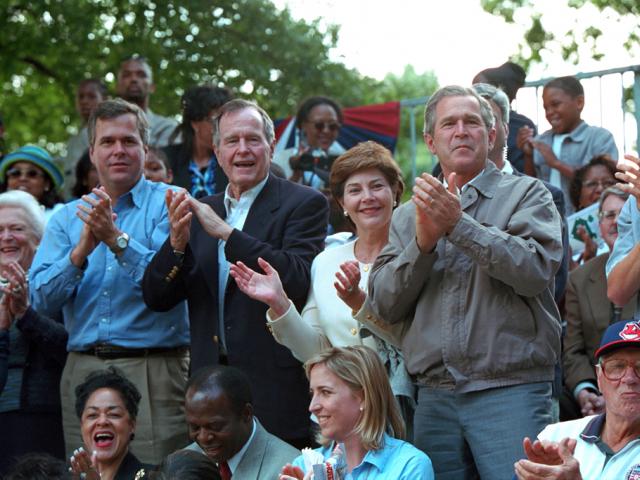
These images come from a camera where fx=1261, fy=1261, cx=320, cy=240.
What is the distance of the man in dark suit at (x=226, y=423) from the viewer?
6.36 metres

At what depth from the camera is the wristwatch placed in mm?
6867

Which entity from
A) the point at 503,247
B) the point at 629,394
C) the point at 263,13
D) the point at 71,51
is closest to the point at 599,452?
the point at 629,394

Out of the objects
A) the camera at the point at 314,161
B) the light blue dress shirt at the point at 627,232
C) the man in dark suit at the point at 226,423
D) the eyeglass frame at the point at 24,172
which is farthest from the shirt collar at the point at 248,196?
the eyeglass frame at the point at 24,172

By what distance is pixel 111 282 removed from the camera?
7066 mm

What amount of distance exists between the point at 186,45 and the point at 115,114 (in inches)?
275

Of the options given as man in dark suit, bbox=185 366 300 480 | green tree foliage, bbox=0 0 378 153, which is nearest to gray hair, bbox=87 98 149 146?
man in dark suit, bbox=185 366 300 480

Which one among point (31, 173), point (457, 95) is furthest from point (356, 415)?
point (31, 173)

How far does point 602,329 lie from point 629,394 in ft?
7.36

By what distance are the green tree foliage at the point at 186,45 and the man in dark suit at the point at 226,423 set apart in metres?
7.96

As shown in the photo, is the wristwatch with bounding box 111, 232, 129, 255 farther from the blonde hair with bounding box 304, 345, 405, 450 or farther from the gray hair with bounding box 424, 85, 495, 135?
the gray hair with bounding box 424, 85, 495, 135

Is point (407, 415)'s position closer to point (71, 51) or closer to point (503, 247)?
point (503, 247)

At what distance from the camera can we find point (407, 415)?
620 cm

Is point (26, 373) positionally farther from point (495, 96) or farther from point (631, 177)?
point (631, 177)

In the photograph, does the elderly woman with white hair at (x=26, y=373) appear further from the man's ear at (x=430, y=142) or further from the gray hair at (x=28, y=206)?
the man's ear at (x=430, y=142)
